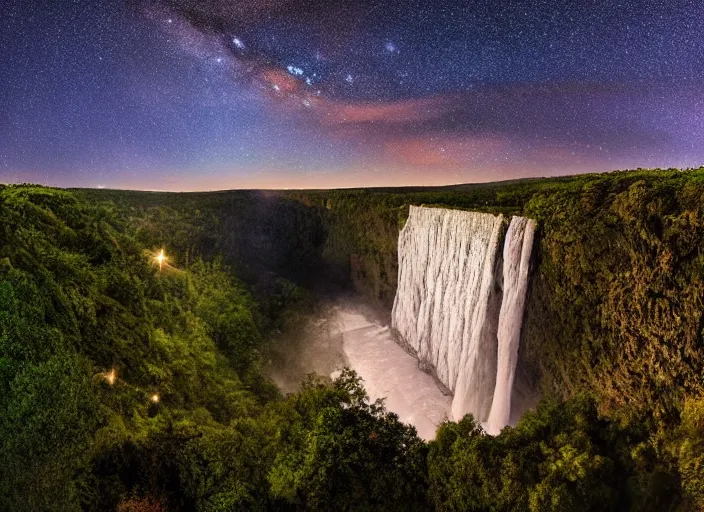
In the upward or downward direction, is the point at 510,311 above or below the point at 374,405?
above

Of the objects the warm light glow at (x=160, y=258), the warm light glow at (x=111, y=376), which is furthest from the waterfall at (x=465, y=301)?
the warm light glow at (x=160, y=258)

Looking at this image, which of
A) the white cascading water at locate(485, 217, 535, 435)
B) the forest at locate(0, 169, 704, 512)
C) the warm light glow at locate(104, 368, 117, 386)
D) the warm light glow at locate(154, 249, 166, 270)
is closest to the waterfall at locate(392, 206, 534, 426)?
the white cascading water at locate(485, 217, 535, 435)

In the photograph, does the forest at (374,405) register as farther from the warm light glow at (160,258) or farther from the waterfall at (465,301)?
the warm light glow at (160,258)

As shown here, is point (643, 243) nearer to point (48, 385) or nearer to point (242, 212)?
point (48, 385)

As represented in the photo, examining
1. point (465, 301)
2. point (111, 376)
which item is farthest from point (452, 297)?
point (111, 376)

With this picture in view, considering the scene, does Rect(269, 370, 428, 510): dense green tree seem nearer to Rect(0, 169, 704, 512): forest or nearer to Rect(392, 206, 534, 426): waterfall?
Rect(0, 169, 704, 512): forest

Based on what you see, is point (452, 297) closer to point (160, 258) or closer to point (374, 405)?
point (374, 405)

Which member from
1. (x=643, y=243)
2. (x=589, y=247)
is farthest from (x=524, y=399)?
(x=643, y=243)
